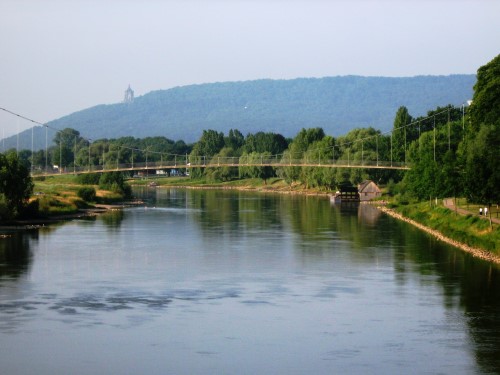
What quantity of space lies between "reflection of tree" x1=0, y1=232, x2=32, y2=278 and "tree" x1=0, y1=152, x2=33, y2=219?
6.42 metres

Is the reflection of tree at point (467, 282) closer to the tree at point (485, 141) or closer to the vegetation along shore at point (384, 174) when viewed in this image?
the vegetation along shore at point (384, 174)

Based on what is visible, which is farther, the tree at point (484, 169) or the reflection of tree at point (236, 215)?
the reflection of tree at point (236, 215)

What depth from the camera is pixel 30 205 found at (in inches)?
2805

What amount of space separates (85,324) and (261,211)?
55.5m

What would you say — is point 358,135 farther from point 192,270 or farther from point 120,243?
point 192,270

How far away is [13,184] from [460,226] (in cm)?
2786

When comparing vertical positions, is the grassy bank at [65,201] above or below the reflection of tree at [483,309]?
above

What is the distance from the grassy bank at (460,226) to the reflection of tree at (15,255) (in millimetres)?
20431

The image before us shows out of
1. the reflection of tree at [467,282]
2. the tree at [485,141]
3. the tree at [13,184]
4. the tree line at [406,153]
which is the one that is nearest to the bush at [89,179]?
the tree line at [406,153]

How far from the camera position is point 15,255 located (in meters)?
49.0

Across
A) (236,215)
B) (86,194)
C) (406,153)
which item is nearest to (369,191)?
(406,153)

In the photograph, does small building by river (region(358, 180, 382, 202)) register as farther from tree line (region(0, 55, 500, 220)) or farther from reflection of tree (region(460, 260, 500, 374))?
reflection of tree (region(460, 260, 500, 374))

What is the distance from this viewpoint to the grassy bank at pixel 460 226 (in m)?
48.4

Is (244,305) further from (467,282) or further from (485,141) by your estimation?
(485,141)
